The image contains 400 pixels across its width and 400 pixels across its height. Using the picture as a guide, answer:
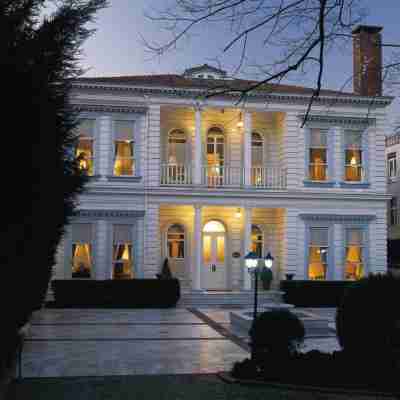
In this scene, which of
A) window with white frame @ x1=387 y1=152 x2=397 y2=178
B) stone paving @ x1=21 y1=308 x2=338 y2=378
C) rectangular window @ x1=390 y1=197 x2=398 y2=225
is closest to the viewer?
stone paving @ x1=21 y1=308 x2=338 y2=378

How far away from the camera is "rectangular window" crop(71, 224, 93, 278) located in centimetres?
2509

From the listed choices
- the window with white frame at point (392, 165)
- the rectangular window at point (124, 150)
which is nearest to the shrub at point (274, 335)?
the rectangular window at point (124, 150)

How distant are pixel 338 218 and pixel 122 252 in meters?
9.23

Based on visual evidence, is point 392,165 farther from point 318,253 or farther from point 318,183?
point 318,253

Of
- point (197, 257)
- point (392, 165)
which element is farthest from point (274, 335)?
point (392, 165)

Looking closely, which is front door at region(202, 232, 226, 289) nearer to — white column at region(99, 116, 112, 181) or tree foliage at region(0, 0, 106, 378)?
white column at region(99, 116, 112, 181)

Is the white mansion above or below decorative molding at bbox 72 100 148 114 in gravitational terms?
below

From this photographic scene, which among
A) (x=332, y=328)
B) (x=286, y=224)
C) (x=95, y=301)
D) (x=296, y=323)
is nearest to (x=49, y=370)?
(x=296, y=323)

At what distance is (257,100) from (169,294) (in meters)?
8.87

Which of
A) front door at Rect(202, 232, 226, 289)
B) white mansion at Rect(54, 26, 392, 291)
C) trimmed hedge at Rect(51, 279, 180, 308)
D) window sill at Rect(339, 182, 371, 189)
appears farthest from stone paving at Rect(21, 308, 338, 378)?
window sill at Rect(339, 182, 371, 189)

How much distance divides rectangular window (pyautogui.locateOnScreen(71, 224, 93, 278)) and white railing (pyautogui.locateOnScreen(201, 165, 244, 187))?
5319 millimetres

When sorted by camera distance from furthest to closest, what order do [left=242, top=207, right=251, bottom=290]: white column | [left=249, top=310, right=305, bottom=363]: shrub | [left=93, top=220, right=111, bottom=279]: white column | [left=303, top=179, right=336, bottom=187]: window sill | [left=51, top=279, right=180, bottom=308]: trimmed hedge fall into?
[left=303, top=179, right=336, bottom=187]: window sill → [left=242, top=207, right=251, bottom=290]: white column → [left=93, top=220, right=111, bottom=279]: white column → [left=51, top=279, right=180, bottom=308]: trimmed hedge → [left=249, top=310, right=305, bottom=363]: shrub

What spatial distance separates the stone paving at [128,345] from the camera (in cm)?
1237

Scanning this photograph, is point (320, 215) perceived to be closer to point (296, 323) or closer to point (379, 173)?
point (379, 173)
